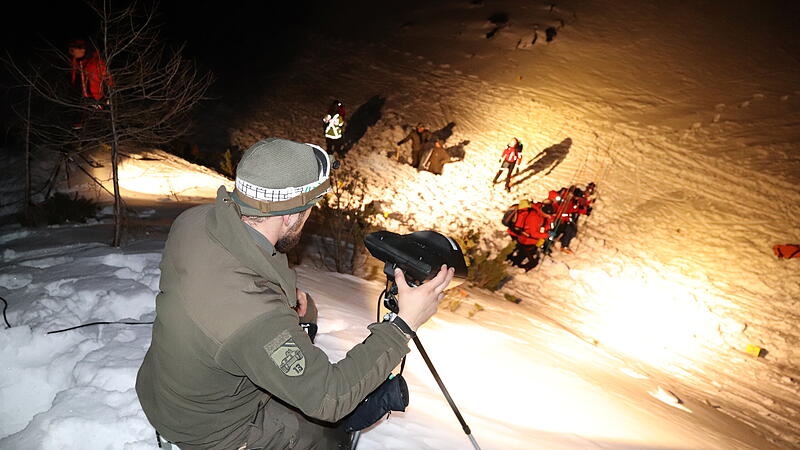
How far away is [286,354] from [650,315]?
25.9 ft

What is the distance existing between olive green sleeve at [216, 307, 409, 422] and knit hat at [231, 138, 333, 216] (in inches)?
17.2

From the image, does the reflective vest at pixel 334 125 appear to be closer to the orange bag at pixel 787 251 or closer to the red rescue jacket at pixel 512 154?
the red rescue jacket at pixel 512 154

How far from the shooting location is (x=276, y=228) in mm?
1729

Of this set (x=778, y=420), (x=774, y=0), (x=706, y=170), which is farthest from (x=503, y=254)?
(x=774, y=0)

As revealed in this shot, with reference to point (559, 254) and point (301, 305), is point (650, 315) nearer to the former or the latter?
point (559, 254)

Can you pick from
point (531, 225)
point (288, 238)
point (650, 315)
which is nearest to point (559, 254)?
point (531, 225)

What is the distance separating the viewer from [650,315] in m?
7.55

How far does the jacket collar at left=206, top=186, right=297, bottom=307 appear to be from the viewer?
151 centimetres

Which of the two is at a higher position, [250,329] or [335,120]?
[335,120]

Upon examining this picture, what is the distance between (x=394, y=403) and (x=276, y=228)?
1.01m

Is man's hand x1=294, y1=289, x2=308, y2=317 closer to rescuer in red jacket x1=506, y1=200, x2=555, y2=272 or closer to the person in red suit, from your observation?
the person in red suit

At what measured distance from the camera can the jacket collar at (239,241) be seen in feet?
4.97

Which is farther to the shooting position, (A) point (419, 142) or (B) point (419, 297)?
(A) point (419, 142)

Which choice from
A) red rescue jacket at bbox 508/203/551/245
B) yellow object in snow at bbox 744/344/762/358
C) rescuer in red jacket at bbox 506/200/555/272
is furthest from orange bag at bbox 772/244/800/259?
red rescue jacket at bbox 508/203/551/245
